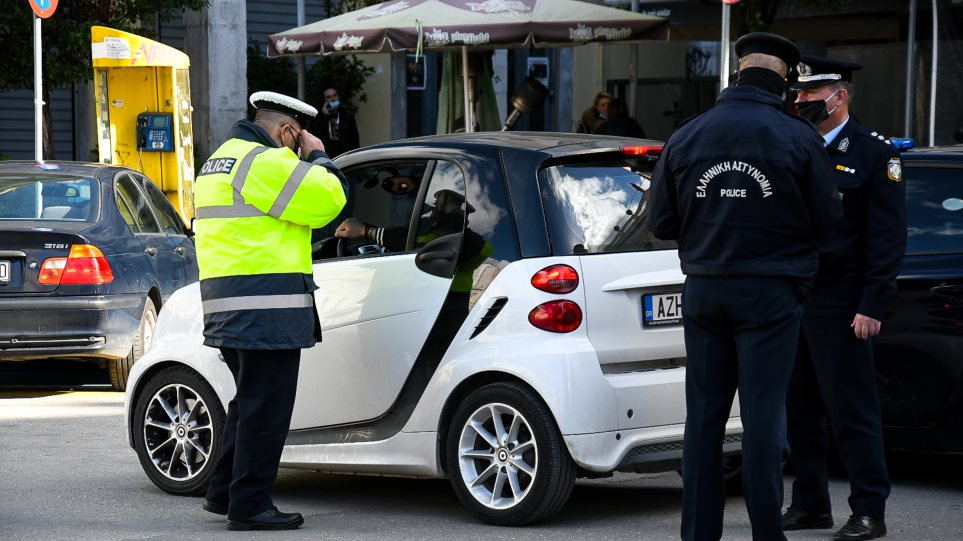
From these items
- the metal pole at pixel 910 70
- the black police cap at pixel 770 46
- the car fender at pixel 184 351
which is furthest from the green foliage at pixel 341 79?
the black police cap at pixel 770 46

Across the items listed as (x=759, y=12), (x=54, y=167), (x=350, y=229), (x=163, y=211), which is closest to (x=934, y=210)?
(x=350, y=229)

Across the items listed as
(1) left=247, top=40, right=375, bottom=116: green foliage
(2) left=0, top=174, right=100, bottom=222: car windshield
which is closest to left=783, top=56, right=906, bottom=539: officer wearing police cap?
(2) left=0, top=174, right=100, bottom=222: car windshield

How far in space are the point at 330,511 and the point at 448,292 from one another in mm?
1193

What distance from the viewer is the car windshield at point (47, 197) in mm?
10680

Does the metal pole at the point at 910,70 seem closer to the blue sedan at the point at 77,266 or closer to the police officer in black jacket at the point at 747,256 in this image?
the blue sedan at the point at 77,266

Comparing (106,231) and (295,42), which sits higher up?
(295,42)

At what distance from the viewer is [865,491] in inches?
242

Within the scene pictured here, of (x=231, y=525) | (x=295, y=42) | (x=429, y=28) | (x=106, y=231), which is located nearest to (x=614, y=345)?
(x=231, y=525)

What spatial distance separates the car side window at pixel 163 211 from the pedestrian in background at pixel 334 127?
6276 mm

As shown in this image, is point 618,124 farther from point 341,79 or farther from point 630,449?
point 341,79

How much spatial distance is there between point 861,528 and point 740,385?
124cm

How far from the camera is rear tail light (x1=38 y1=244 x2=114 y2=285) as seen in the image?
10.2 metres

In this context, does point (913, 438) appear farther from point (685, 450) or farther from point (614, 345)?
point (685, 450)

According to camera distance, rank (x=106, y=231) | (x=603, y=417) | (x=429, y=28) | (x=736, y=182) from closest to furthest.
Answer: (x=736, y=182) < (x=603, y=417) < (x=106, y=231) < (x=429, y=28)
